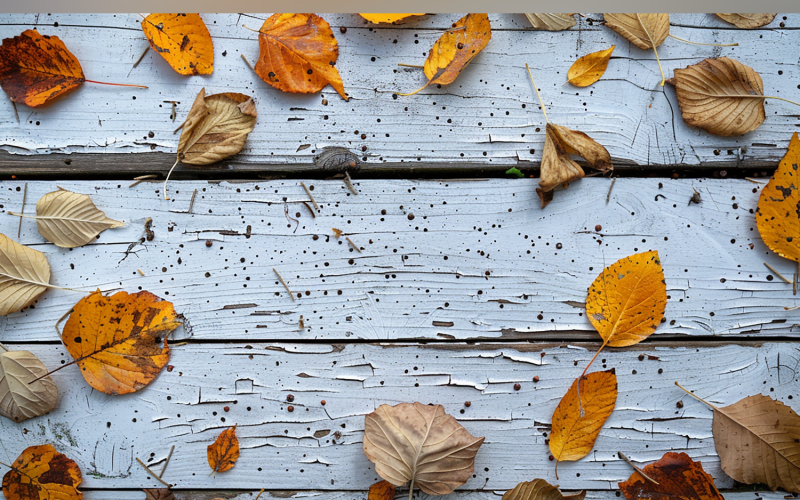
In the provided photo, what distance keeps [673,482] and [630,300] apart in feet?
1.04

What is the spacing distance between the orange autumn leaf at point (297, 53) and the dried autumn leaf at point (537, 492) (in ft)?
2.47

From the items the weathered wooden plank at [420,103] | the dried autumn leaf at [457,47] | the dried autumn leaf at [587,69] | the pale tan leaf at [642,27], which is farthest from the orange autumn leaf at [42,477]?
the pale tan leaf at [642,27]

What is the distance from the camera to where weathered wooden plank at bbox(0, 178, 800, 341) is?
31.4 inches

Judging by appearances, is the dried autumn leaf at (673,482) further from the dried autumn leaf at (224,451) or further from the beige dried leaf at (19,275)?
the beige dried leaf at (19,275)

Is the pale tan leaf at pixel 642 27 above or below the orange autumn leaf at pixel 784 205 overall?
above

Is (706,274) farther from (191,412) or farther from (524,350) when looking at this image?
(191,412)

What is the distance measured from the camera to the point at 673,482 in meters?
0.78

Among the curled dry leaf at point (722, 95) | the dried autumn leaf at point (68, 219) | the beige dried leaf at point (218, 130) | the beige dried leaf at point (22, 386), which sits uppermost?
the curled dry leaf at point (722, 95)

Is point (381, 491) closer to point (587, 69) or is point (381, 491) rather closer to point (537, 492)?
point (537, 492)

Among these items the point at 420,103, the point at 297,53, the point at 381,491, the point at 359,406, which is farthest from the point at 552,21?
the point at 381,491

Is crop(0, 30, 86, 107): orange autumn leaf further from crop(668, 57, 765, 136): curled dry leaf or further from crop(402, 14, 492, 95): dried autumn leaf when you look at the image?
crop(668, 57, 765, 136): curled dry leaf

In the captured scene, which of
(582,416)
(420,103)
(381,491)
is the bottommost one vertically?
(381,491)

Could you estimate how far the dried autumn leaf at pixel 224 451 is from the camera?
785 millimetres

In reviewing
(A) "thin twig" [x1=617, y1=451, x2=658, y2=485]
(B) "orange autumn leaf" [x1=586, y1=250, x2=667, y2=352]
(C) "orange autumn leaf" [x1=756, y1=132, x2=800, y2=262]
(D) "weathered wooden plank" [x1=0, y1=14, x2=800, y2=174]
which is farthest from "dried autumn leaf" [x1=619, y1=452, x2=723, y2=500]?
(D) "weathered wooden plank" [x1=0, y1=14, x2=800, y2=174]
